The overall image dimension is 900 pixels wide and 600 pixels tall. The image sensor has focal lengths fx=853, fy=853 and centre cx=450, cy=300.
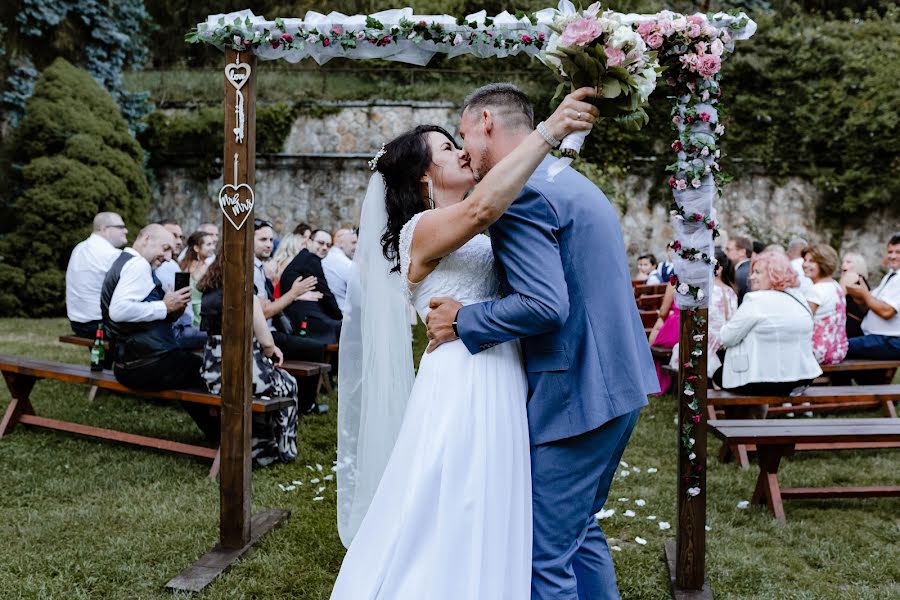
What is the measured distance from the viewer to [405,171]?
10.8 feet

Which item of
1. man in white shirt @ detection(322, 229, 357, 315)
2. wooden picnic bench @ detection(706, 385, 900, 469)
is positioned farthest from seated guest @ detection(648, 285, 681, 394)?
man in white shirt @ detection(322, 229, 357, 315)

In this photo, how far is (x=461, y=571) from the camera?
282cm

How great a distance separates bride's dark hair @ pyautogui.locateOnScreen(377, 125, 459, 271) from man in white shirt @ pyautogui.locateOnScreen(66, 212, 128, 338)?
19.6 ft

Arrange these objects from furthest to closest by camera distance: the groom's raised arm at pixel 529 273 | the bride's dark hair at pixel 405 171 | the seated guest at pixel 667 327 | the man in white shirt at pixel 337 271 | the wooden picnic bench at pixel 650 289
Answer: the wooden picnic bench at pixel 650 289
the man in white shirt at pixel 337 271
the seated guest at pixel 667 327
the bride's dark hair at pixel 405 171
the groom's raised arm at pixel 529 273

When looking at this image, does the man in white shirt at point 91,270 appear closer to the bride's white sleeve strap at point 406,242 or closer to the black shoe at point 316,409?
the black shoe at point 316,409

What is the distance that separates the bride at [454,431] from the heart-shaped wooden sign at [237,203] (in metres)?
1.35

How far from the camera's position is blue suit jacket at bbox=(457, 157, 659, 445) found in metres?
2.76

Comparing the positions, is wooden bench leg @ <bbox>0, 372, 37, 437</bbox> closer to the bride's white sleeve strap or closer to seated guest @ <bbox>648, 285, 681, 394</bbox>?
the bride's white sleeve strap

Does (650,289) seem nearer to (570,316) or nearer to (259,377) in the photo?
(259,377)

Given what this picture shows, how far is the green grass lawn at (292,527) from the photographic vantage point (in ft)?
14.1

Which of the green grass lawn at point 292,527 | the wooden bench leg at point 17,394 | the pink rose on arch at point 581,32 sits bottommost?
the green grass lawn at point 292,527

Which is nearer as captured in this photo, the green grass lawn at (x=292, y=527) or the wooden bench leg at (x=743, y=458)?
the green grass lawn at (x=292, y=527)

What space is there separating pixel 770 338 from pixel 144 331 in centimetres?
479

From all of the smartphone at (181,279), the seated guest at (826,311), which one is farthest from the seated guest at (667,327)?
the smartphone at (181,279)
